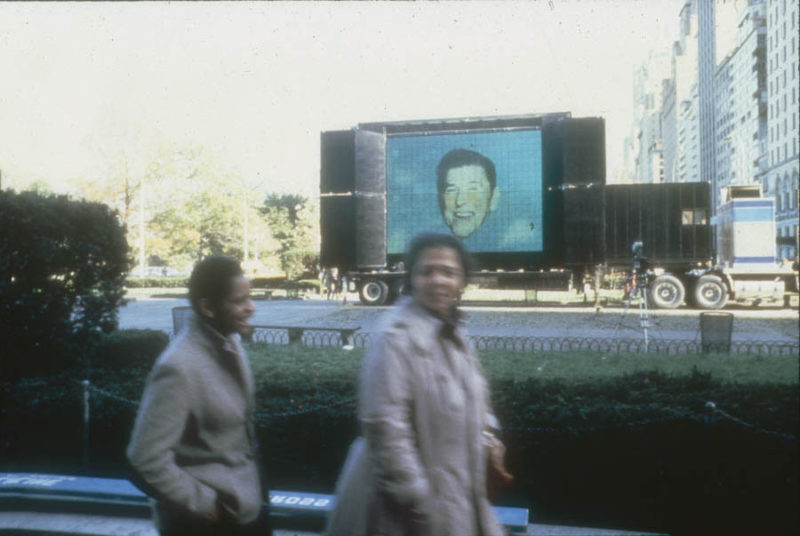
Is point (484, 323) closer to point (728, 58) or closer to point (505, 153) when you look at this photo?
point (505, 153)

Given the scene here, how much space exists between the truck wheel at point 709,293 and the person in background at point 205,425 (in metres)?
19.5

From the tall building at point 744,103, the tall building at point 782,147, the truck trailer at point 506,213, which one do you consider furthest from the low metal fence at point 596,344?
the tall building at point 744,103

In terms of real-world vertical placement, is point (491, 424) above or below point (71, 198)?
below

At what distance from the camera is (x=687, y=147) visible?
114 m

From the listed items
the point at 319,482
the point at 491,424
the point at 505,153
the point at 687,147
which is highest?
the point at 687,147

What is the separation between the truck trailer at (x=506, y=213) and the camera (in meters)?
19.1

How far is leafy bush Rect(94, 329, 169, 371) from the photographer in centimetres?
783

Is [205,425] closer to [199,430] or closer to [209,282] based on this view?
[199,430]

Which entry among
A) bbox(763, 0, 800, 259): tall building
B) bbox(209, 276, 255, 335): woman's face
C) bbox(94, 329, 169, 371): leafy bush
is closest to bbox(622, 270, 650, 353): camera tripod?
bbox(94, 329, 169, 371): leafy bush

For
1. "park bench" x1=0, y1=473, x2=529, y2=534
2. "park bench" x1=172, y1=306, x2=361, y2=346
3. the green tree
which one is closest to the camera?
"park bench" x1=0, y1=473, x2=529, y2=534

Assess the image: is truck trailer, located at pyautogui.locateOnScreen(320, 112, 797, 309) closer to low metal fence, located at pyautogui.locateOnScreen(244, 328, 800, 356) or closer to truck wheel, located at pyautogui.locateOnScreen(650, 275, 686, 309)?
truck wheel, located at pyautogui.locateOnScreen(650, 275, 686, 309)

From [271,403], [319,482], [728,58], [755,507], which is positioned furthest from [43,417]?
[728,58]

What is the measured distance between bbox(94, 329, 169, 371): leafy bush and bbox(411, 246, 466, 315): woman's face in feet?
20.1

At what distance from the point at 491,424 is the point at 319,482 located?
2907mm
